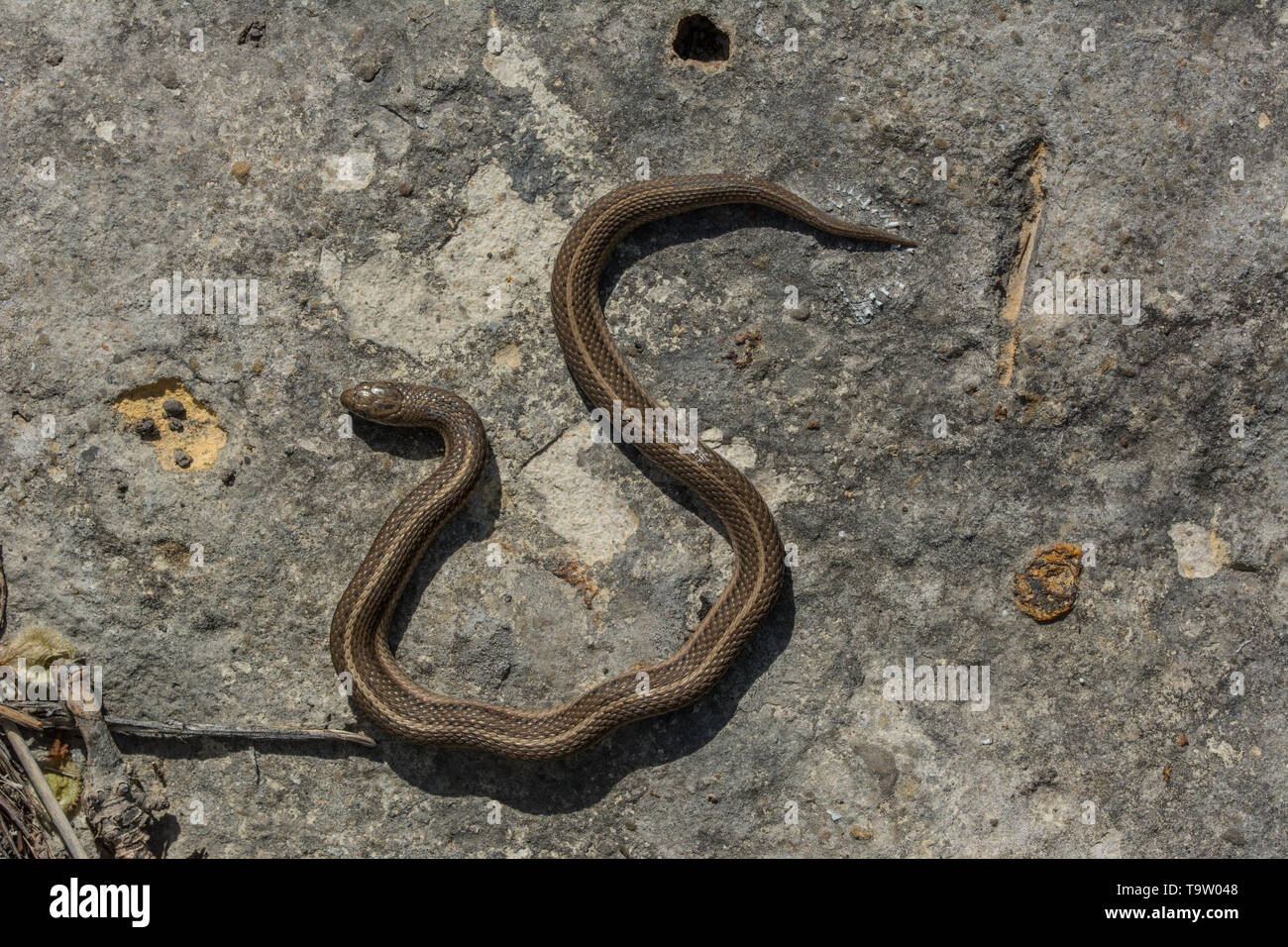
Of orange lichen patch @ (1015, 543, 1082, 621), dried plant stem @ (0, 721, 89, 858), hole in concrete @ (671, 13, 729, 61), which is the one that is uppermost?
hole in concrete @ (671, 13, 729, 61)

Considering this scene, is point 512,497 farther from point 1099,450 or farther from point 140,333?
point 1099,450

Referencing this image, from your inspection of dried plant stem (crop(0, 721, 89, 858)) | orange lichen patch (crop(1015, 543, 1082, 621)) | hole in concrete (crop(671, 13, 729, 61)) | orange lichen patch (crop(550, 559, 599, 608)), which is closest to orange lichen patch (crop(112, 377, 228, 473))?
dried plant stem (crop(0, 721, 89, 858))

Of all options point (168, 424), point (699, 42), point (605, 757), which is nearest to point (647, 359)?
point (699, 42)

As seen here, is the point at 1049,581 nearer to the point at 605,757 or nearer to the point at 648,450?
the point at 648,450

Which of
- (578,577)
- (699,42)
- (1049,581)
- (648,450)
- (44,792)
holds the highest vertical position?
(699,42)

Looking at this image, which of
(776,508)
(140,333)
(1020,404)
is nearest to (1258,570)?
(1020,404)

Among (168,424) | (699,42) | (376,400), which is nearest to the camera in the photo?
(376,400)

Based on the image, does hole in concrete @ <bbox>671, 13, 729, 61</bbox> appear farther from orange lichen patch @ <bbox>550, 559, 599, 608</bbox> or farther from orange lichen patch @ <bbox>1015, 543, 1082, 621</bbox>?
orange lichen patch @ <bbox>1015, 543, 1082, 621</bbox>
